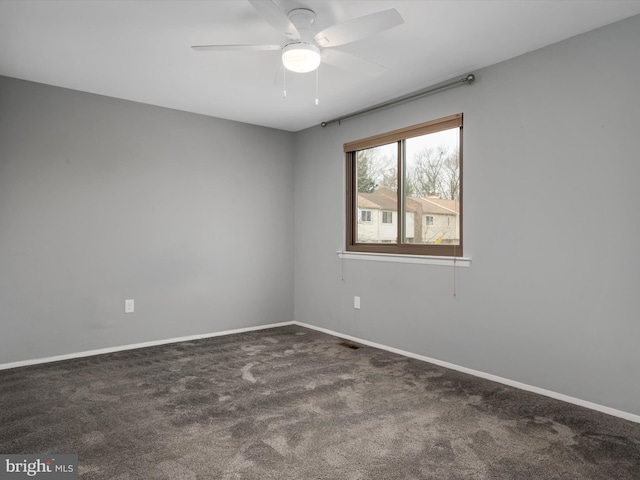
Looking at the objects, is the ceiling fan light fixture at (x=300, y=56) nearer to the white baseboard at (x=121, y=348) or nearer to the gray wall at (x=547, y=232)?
the gray wall at (x=547, y=232)

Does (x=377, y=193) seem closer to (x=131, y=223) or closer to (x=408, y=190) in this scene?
(x=408, y=190)

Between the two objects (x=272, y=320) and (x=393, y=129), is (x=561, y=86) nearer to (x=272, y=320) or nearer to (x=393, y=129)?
(x=393, y=129)

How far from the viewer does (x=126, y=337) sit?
3922 millimetres

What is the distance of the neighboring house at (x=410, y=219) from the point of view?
11.6 feet

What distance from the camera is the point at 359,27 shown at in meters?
2.13

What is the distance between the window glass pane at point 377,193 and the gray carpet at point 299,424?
1.33 meters

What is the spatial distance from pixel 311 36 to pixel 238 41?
2.25ft

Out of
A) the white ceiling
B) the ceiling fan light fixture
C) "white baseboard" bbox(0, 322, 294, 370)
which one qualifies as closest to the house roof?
the white ceiling

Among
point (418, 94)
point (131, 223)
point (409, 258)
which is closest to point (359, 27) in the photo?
point (418, 94)

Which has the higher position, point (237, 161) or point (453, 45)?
point (453, 45)

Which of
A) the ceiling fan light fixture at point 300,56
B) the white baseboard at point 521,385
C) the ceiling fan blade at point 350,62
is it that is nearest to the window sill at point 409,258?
the white baseboard at point 521,385

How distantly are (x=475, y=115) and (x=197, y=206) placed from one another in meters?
2.82

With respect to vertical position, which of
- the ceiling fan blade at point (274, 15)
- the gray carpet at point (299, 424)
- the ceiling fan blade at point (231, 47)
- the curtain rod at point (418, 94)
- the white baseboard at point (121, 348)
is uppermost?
the curtain rod at point (418, 94)

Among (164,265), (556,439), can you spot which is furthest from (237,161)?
(556,439)
